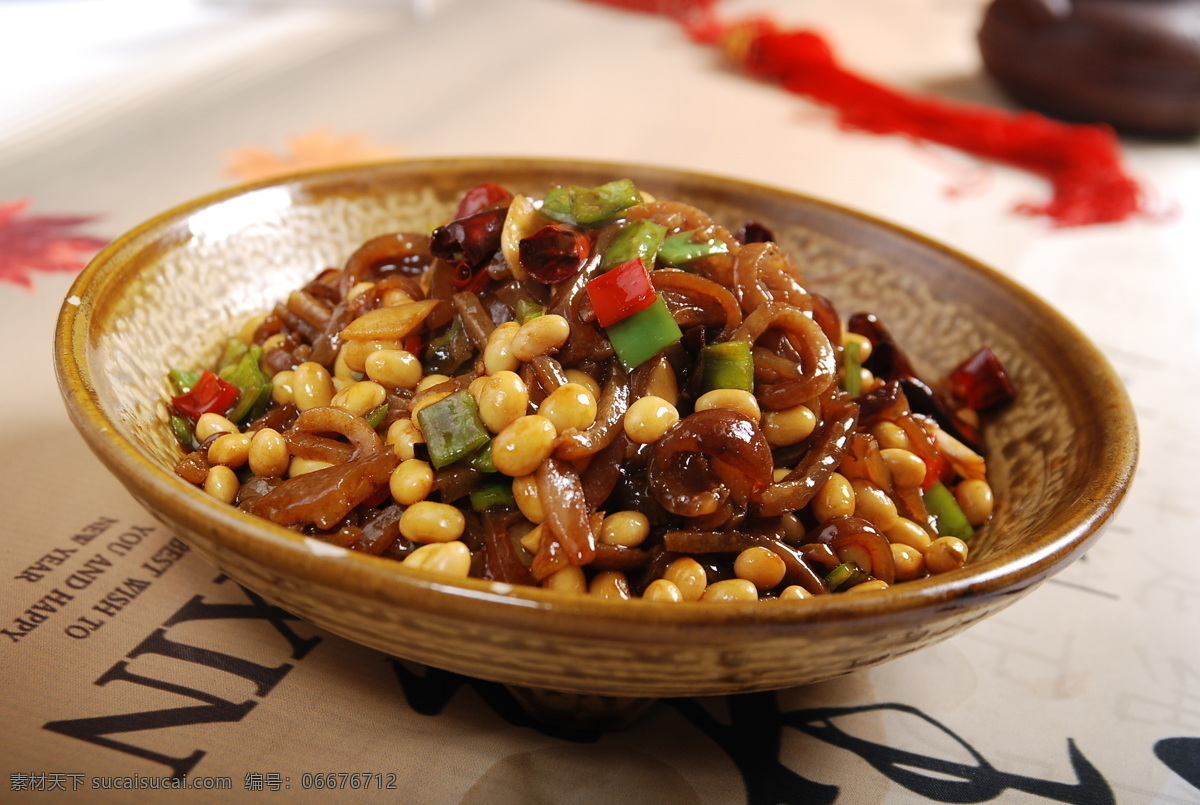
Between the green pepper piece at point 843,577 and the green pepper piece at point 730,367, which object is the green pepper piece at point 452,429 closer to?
the green pepper piece at point 730,367

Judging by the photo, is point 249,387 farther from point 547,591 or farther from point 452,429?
point 547,591

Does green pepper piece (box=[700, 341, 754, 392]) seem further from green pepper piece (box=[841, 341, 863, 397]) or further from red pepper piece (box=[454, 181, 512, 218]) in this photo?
red pepper piece (box=[454, 181, 512, 218])

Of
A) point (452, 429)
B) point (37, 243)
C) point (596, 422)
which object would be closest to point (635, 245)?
point (596, 422)

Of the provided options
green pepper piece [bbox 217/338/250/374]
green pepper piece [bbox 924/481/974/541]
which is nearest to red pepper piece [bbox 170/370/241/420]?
green pepper piece [bbox 217/338/250/374]

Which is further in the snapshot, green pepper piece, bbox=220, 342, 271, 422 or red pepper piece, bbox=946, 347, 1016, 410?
red pepper piece, bbox=946, 347, 1016, 410

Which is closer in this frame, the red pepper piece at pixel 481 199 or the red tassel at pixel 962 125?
the red pepper piece at pixel 481 199

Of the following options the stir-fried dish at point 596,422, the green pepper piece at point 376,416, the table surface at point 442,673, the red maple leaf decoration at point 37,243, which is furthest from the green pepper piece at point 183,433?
the red maple leaf decoration at point 37,243
